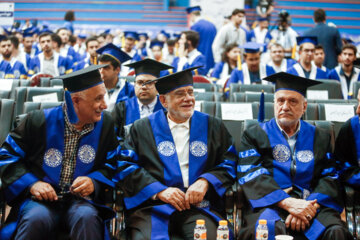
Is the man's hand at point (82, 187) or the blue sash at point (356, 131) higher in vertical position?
the blue sash at point (356, 131)

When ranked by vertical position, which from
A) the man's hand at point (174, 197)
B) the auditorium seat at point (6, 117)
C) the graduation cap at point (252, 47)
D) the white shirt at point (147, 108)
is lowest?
the man's hand at point (174, 197)

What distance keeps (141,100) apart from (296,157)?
67.9 inches

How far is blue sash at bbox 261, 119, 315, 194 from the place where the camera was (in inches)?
131

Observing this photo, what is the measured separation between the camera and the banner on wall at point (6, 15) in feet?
25.2

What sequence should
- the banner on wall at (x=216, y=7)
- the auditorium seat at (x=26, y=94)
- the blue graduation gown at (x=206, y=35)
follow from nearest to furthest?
the auditorium seat at (x=26, y=94), the blue graduation gown at (x=206, y=35), the banner on wall at (x=216, y=7)

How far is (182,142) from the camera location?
3396mm

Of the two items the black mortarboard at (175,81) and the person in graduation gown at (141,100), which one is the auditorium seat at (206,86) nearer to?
the person in graduation gown at (141,100)

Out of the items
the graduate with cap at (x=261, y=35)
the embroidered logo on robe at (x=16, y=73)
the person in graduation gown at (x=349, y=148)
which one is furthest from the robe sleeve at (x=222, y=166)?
the graduate with cap at (x=261, y=35)

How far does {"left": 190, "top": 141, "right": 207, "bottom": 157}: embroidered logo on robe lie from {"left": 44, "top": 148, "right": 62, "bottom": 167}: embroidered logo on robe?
0.95m

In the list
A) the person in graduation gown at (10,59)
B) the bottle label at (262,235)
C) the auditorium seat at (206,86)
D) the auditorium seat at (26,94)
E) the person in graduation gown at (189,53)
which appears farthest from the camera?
the person in graduation gown at (189,53)

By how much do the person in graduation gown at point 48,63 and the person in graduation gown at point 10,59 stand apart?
28 centimetres

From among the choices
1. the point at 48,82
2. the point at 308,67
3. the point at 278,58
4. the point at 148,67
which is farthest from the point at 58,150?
the point at 278,58

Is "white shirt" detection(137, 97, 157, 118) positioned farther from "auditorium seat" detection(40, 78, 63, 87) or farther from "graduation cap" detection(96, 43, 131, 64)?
"auditorium seat" detection(40, 78, 63, 87)

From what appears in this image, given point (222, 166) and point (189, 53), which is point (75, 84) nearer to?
point (222, 166)
